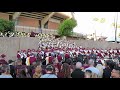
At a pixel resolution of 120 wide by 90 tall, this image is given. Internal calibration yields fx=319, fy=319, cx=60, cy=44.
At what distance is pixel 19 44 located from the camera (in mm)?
7465

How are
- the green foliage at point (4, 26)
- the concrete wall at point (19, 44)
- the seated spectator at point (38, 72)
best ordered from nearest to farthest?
the seated spectator at point (38, 72) < the concrete wall at point (19, 44) < the green foliage at point (4, 26)

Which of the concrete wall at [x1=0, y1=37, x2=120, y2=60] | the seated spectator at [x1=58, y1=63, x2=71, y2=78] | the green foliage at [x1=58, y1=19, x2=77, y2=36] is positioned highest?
the green foliage at [x1=58, y1=19, x2=77, y2=36]

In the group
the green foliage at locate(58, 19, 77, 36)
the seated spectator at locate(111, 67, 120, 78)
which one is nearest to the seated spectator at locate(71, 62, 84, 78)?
the seated spectator at locate(111, 67, 120, 78)

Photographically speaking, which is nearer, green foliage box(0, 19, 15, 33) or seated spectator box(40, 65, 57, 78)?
seated spectator box(40, 65, 57, 78)

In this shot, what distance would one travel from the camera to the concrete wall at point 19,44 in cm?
667

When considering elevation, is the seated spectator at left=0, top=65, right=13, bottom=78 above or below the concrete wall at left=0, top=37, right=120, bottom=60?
below

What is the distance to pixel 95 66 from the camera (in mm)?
5473

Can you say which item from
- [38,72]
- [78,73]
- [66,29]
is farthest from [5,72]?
[66,29]

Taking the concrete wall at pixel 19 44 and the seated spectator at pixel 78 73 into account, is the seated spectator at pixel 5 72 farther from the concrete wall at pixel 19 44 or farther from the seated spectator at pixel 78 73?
the concrete wall at pixel 19 44

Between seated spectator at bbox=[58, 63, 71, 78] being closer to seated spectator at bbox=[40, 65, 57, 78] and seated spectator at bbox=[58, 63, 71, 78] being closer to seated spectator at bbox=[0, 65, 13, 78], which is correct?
seated spectator at bbox=[40, 65, 57, 78]

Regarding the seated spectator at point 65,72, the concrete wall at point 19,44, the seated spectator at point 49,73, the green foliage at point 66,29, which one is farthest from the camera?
the green foliage at point 66,29

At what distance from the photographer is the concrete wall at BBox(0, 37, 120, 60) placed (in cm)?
667

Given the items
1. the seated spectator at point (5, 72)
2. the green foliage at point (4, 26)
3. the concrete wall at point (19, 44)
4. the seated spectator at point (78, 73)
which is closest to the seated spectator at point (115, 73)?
the seated spectator at point (78, 73)
